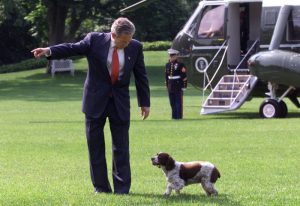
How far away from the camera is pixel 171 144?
656 inches

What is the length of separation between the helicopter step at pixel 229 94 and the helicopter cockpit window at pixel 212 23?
1464mm

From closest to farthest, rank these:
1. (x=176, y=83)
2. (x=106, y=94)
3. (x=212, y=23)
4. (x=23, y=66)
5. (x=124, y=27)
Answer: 1. (x=124, y=27)
2. (x=106, y=94)
3. (x=176, y=83)
4. (x=212, y=23)
5. (x=23, y=66)

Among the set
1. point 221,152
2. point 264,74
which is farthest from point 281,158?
point 264,74

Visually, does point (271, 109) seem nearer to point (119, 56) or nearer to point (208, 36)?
point (208, 36)

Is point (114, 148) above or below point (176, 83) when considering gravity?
above

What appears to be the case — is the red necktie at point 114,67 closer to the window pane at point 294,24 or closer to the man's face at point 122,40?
the man's face at point 122,40

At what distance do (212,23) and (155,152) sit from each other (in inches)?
439

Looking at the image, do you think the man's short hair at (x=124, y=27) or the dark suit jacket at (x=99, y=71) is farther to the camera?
the dark suit jacket at (x=99, y=71)

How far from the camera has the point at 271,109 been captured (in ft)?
76.8

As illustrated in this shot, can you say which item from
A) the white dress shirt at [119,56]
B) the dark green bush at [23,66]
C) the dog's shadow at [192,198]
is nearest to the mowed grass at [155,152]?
the dog's shadow at [192,198]

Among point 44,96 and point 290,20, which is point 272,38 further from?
point 44,96

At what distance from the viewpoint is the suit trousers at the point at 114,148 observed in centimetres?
955

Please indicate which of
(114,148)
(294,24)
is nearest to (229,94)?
(294,24)

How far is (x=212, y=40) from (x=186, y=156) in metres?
11.6
